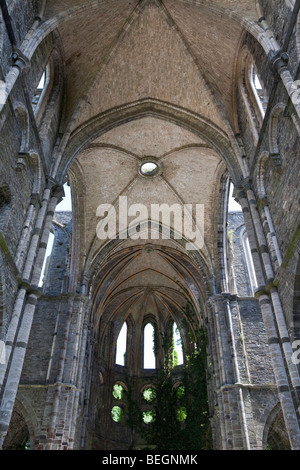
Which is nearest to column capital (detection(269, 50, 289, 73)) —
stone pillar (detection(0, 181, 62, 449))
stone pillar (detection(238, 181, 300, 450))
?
stone pillar (detection(238, 181, 300, 450))

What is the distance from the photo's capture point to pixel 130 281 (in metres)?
24.0

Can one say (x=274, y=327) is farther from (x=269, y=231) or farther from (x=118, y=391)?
(x=118, y=391)

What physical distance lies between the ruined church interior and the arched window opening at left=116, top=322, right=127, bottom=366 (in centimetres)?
39

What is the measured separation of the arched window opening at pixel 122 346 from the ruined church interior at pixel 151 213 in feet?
1.29

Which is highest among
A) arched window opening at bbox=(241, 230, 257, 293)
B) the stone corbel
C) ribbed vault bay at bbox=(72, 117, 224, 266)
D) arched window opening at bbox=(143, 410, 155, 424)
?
ribbed vault bay at bbox=(72, 117, 224, 266)

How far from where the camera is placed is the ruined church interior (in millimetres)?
8023

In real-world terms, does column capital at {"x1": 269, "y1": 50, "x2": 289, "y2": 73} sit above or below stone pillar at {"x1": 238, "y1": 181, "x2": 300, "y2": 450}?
above

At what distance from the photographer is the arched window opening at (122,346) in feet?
80.9

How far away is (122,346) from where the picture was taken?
25234mm

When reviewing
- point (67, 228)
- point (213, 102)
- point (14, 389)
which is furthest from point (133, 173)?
point (14, 389)

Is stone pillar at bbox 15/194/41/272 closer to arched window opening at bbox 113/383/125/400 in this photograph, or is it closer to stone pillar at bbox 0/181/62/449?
stone pillar at bbox 0/181/62/449

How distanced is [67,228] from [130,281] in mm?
6138

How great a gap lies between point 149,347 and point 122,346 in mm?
1659
